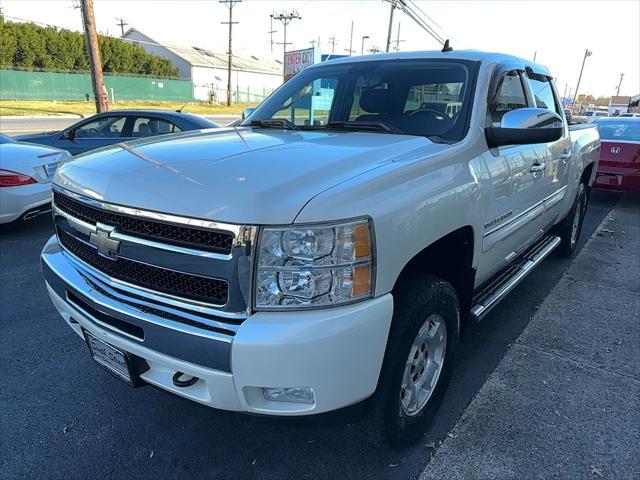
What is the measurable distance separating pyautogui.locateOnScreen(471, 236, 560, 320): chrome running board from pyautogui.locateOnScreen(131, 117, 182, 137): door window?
539cm

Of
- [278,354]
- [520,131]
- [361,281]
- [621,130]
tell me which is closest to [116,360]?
[278,354]

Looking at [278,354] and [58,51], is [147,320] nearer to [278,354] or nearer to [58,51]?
[278,354]

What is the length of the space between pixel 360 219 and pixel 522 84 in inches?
98.0

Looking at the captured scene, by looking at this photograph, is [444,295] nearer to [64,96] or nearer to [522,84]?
[522,84]

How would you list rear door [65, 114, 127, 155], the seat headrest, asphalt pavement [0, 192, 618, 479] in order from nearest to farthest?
asphalt pavement [0, 192, 618, 479] < the seat headrest < rear door [65, 114, 127, 155]

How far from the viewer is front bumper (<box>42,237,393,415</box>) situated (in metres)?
1.68

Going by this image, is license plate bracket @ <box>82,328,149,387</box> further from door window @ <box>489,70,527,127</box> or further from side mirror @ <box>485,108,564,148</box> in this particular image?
door window @ <box>489,70,527,127</box>

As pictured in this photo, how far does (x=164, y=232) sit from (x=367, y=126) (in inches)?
59.7

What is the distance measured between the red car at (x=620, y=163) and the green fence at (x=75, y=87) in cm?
4143

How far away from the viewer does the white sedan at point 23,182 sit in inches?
214

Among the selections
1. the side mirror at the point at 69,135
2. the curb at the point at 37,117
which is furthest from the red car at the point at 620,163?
the curb at the point at 37,117

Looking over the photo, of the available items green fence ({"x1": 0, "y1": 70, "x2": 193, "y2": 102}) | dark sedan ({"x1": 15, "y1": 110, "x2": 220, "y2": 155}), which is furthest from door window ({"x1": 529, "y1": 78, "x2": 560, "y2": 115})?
green fence ({"x1": 0, "y1": 70, "x2": 193, "y2": 102})

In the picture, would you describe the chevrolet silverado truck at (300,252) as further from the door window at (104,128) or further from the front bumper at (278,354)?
the door window at (104,128)

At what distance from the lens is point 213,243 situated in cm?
176
